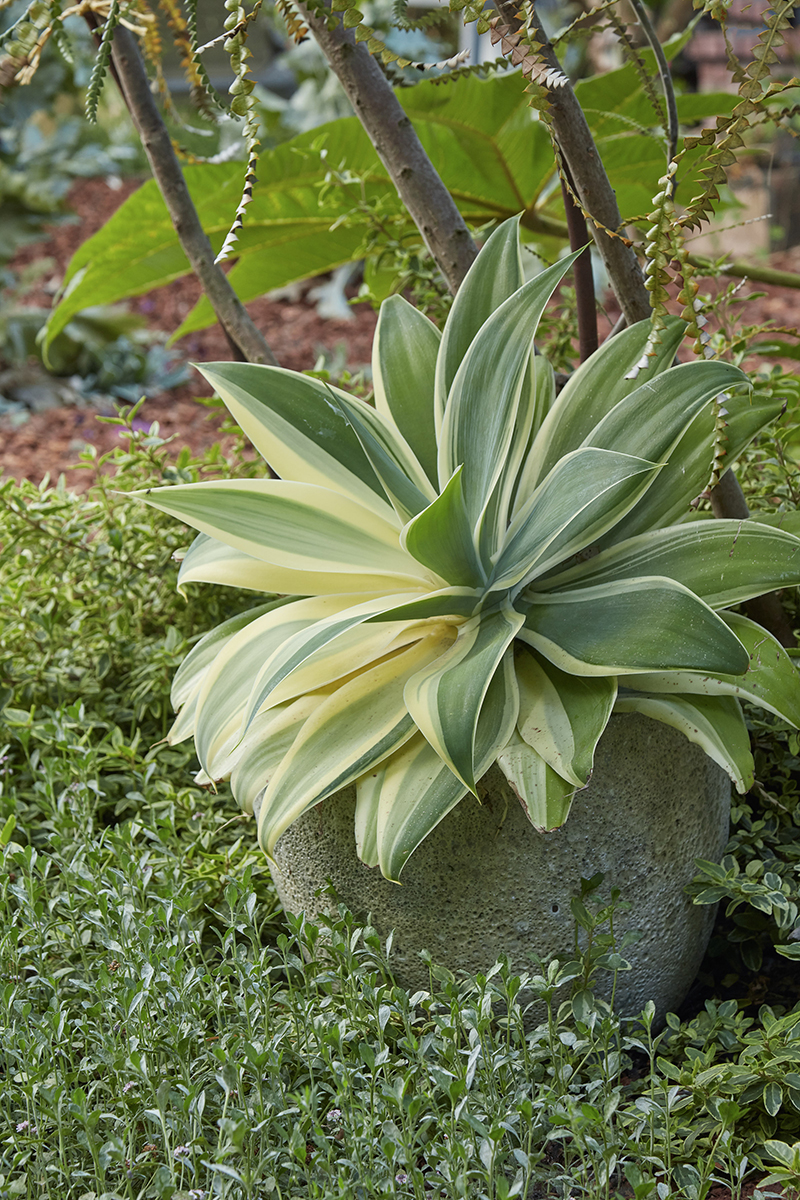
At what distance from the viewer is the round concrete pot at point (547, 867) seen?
1.04 m

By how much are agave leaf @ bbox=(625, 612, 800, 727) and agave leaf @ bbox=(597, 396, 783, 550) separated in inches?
6.7

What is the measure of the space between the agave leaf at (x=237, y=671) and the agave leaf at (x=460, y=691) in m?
0.17

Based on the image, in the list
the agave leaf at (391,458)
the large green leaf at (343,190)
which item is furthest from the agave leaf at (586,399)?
the large green leaf at (343,190)

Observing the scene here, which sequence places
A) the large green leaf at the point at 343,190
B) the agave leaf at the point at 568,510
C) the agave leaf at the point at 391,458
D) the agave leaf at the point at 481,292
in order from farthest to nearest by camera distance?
the large green leaf at the point at 343,190, the agave leaf at the point at 481,292, the agave leaf at the point at 391,458, the agave leaf at the point at 568,510

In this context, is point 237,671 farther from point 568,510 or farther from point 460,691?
point 568,510

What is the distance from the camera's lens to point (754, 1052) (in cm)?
96

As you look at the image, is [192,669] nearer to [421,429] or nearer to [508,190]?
[421,429]

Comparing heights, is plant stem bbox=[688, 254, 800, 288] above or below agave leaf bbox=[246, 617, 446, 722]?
below

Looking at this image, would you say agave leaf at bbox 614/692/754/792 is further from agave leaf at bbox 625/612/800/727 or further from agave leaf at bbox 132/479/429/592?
agave leaf at bbox 132/479/429/592

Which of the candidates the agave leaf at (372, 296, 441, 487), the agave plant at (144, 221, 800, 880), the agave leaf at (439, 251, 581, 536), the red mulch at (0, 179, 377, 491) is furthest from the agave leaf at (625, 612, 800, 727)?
the red mulch at (0, 179, 377, 491)

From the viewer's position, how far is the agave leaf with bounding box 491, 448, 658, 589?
0.97 meters

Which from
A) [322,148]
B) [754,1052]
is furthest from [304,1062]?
[322,148]

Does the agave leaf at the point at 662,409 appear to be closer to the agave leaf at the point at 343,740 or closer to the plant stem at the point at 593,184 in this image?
the plant stem at the point at 593,184

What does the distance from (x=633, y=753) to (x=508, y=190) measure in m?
1.18
